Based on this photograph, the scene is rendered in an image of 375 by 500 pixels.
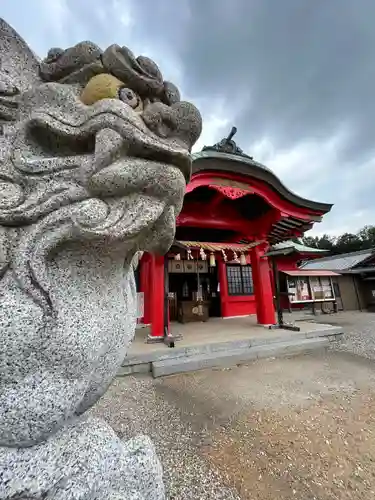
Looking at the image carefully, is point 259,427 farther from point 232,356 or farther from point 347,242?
point 347,242

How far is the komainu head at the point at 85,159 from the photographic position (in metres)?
0.98

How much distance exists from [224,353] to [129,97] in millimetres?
4583

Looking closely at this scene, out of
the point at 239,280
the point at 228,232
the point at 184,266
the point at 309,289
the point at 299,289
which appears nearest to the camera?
the point at 228,232

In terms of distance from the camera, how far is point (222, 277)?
30.2 ft

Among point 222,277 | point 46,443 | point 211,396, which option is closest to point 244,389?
point 211,396

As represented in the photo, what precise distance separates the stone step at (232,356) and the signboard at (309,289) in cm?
605

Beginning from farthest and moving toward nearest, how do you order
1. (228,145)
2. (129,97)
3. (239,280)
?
1. (239,280)
2. (228,145)
3. (129,97)

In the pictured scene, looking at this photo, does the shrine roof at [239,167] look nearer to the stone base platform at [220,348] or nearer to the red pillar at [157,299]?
the red pillar at [157,299]

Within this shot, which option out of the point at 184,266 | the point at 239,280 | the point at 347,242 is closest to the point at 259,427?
the point at 184,266

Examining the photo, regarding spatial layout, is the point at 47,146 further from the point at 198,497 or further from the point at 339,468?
the point at 339,468

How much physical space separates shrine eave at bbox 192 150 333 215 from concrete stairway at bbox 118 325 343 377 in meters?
3.08

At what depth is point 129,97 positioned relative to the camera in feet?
3.95

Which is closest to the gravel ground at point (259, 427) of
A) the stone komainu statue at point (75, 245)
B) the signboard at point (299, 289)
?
the stone komainu statue at point (75, 245)

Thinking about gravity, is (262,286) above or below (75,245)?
above
